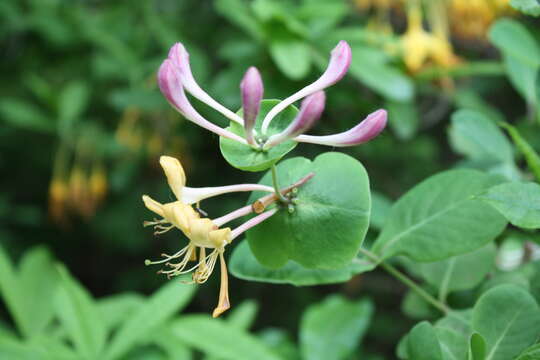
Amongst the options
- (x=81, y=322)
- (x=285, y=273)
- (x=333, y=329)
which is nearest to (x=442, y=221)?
(x=285, y=273)

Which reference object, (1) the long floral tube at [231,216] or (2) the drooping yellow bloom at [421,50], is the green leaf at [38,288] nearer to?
(1) the long floral tube at [231,216]

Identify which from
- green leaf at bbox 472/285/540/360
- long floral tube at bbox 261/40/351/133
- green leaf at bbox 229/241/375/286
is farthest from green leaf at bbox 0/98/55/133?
green leaf at bbox 472/285/540/360

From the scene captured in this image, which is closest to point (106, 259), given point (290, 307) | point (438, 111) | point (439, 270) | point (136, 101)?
point (290, 307)

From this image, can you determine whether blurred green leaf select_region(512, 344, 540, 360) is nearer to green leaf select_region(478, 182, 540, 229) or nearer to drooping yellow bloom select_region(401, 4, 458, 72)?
green leaf select_region(478, 182, 540, 229)

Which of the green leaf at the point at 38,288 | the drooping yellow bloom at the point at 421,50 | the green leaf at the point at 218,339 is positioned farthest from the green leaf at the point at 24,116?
the drooping yellow bloom at the point at 421,50

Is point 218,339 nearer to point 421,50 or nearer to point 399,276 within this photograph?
point 399,276

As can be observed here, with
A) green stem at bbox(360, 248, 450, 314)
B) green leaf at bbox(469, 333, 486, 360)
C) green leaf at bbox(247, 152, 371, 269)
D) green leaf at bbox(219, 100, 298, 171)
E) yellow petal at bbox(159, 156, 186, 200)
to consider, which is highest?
green leaf at bbox(219, 100, 298, 171)
